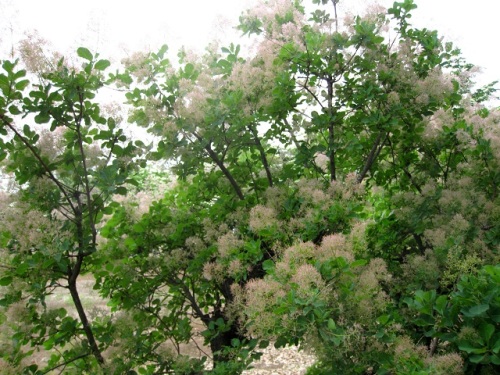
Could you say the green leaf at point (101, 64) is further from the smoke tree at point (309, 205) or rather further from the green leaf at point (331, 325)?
the green leaf at point (331, 325)

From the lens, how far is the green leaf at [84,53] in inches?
87.0

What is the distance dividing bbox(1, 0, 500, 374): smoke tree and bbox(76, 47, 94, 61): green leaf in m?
0.29

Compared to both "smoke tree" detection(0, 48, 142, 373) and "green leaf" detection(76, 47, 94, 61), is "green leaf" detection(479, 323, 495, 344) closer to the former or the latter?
"smoke tree" detection(0, 48, 142, 373)

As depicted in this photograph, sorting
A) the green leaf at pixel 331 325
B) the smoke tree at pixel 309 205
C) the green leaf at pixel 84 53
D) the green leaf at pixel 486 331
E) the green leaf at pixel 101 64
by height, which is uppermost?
the green leaf at pixel 84 53

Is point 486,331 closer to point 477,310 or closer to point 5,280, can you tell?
point 477,310

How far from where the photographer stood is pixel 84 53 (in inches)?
87.7

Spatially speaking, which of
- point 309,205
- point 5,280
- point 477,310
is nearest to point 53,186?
point 5,280

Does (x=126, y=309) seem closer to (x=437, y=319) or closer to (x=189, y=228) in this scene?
(x=189, y=228)

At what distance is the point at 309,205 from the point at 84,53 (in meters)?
1.33

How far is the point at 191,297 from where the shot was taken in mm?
2922

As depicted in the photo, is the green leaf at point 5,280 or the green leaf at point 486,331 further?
the green leaf at point 5,280

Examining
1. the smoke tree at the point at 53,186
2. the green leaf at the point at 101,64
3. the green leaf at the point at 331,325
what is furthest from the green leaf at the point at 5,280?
the green leaf at the point at 331,325

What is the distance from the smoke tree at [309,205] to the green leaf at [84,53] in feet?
0.94

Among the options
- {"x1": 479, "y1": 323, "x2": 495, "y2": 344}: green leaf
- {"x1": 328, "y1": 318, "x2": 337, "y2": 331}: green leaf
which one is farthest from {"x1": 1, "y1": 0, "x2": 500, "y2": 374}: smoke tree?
{"x1": 328, "y1": 318, "x2": 337, "y2": 331}: green leaf
